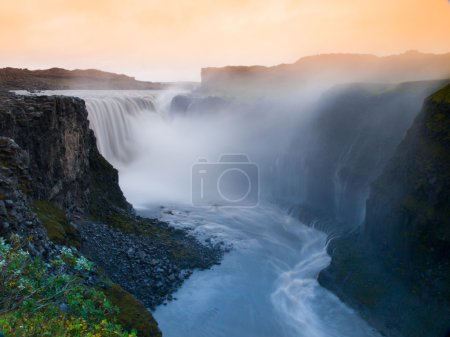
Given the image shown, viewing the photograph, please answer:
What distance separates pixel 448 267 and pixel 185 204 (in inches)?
938

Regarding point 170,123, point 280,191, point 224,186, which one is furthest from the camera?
point 170,123

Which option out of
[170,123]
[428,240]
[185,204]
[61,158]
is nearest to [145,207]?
[185,204]

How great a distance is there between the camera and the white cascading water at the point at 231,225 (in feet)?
59.8

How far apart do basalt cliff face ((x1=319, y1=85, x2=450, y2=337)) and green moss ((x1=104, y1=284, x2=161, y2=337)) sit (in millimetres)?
11030

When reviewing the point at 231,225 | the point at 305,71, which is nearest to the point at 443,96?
the point at 231,225

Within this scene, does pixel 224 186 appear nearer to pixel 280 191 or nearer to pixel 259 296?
pixel 280 191

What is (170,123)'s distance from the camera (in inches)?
2436

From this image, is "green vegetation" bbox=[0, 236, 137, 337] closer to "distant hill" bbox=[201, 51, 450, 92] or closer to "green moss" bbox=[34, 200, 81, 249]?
"green moss" bbox=[34, 200, 81, 249]

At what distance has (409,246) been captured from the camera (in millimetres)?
17609

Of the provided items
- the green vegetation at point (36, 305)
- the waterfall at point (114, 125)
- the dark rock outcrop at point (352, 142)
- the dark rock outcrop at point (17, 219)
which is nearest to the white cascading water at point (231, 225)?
the waterfall at point (114, 125)

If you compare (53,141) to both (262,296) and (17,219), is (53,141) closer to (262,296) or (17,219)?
(17,219)

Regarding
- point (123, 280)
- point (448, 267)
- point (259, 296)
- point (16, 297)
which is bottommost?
point (259, 296)

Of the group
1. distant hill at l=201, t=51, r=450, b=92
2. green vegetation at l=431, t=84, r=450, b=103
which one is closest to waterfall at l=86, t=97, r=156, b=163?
green vegetation at l=431, t=84, r=450, b=103

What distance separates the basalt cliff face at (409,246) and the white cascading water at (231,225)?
1.31 meters
